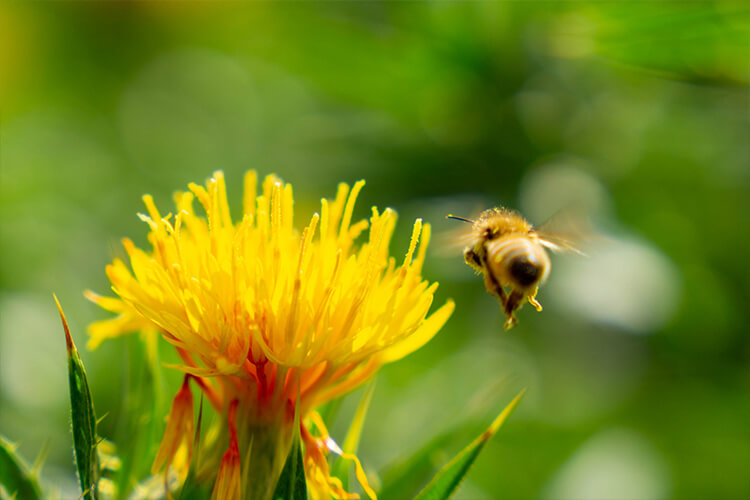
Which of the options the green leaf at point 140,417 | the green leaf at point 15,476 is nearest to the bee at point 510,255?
the green leaf at point 140,417

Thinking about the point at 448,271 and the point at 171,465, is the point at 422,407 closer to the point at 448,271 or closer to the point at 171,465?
the point at 448,271

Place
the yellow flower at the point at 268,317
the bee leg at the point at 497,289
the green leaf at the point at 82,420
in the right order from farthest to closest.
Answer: the bee leg at the point at 497,289, the yellow flower at the point at 268,317, the green leaf at the point at 82,420

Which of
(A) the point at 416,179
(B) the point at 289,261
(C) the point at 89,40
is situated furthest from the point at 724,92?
(C) the point at 89,40

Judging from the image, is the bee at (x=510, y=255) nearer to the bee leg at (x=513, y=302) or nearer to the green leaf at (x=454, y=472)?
the bee leg at (x=513, y=302)

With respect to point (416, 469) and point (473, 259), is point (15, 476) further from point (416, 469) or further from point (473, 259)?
point (473, 259)

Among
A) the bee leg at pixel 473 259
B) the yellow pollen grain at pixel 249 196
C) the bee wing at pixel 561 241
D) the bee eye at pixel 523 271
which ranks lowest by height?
the yellow pollen grain at pixel 249 196

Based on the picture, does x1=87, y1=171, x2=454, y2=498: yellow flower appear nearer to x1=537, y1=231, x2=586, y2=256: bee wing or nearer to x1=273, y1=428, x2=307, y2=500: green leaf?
x1=273, y1=428, x2=307, y2=500: green leaf

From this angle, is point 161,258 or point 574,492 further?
point 574,492
